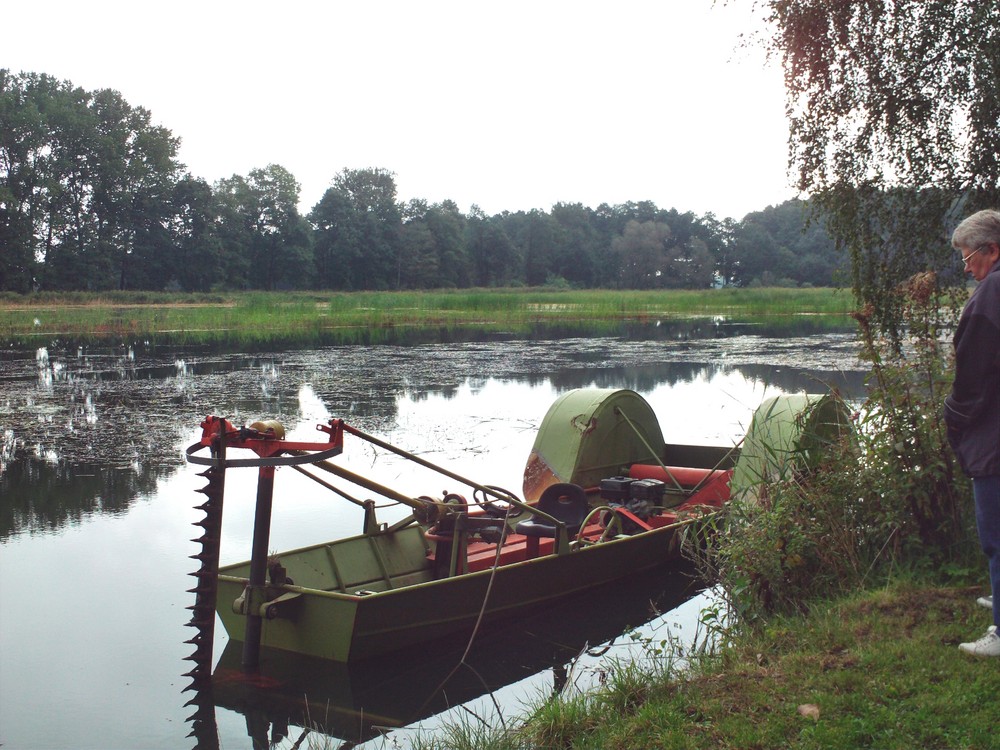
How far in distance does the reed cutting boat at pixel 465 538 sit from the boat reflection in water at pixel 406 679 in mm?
131

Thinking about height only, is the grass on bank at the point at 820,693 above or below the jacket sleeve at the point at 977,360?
below

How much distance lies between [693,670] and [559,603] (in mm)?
2595

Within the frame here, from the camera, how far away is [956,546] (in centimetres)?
524

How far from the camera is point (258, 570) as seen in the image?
18.9ft

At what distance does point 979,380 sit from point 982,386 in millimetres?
26

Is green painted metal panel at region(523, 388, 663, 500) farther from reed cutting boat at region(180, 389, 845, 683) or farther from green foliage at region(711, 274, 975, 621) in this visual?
green foliage at region(711, 274, 975, 621)

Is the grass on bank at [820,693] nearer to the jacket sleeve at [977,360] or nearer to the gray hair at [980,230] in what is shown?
the jacket sleeve at [977,360]

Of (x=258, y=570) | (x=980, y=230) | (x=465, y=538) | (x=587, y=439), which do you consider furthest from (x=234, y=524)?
(x=980, y=230)

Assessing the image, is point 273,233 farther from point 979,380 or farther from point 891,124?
point 979,380

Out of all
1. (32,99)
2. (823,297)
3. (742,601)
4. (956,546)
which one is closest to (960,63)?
(956,546)

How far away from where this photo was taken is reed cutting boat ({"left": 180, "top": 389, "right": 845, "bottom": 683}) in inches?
224

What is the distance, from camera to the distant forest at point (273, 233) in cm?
6241

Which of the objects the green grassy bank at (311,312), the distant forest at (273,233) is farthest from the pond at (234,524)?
the distant forest at (273,233)

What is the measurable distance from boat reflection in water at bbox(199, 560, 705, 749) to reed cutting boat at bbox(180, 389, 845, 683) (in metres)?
0.13
